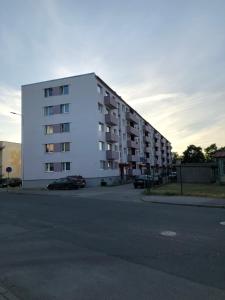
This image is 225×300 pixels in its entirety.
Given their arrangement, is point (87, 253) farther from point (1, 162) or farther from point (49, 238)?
point (1, 162)

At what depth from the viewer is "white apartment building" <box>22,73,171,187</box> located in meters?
43.2

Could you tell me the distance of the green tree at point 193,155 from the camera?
105m

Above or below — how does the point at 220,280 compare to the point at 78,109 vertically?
below

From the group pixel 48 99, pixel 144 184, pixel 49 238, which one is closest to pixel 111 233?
pixel 49 238

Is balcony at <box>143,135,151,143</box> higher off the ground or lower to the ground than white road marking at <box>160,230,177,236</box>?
higher

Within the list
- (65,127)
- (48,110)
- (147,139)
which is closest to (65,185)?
(65,127)

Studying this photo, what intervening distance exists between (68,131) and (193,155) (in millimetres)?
70158

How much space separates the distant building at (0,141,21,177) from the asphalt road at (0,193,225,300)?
57721 mm

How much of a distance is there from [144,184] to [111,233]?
86.1ft

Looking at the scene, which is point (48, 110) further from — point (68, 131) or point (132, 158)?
point (132, 158)

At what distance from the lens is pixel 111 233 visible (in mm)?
10062

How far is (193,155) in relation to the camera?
106500 mm

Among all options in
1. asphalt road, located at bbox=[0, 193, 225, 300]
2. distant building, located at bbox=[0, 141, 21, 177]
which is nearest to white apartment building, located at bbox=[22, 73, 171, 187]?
distant building, located at bbox=[0, 141, 21, 177]

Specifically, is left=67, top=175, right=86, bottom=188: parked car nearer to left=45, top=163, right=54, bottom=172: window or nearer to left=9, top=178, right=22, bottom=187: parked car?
left=45, top=163, right=54, bottom=172: window
